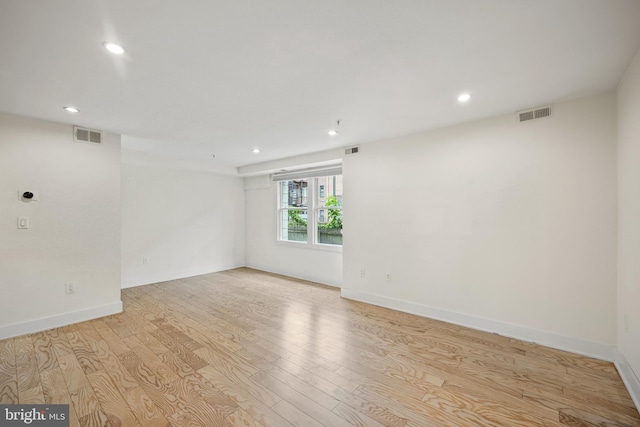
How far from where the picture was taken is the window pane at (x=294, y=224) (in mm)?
5613

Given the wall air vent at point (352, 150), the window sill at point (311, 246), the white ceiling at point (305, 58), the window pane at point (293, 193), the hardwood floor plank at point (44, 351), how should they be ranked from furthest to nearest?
the window pane at point (293, 193), the window sill at point (311, 246), the wall air vent at point (352, 150), the hardwood floor plank at point (44, 351), the white ceiling at point (305, 58)

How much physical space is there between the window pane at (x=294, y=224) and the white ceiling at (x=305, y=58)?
9.22 ft

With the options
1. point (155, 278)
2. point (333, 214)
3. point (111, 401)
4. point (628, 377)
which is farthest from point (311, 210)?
point (628, 377)

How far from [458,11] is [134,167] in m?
5.27

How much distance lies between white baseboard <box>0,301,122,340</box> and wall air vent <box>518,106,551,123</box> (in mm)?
5343

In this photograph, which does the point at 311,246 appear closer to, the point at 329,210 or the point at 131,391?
the point at 329,210

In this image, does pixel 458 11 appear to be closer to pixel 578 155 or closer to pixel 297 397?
pixel 578 155

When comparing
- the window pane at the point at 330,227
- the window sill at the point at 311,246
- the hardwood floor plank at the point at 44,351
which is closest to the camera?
the hardwood floor plank at the point at 44,351

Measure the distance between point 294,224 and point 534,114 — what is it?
14.1 ft

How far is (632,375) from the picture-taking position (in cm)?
196

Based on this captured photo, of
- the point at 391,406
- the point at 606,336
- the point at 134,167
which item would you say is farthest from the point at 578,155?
the point at 134,167

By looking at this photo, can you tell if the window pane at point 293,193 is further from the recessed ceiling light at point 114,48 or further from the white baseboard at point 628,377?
the white baseboard at point 628,377

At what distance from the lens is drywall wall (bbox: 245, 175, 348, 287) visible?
16.5 ft

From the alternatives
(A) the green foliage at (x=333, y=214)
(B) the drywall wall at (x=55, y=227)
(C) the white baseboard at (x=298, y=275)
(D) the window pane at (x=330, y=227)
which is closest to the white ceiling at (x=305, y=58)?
(B) the drywall wall at (x=55, y=227)
